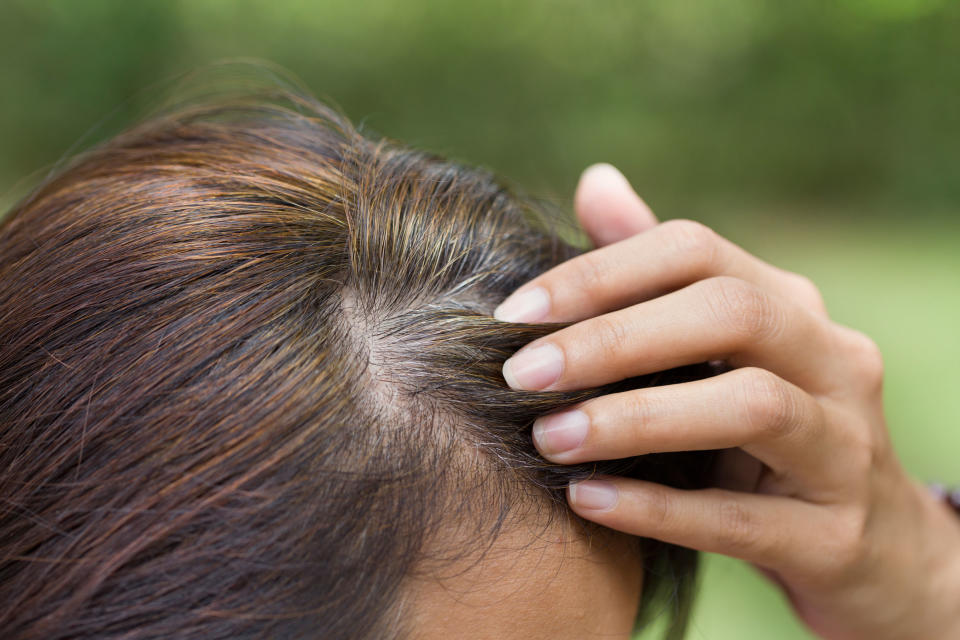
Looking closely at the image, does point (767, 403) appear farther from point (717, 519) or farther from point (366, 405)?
point (366, 405)

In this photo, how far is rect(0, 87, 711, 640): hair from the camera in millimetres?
684

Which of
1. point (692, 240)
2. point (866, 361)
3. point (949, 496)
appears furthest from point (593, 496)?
point (949, 496)

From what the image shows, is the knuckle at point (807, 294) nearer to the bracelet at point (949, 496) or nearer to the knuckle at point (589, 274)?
the knuckle at point (589, 274)

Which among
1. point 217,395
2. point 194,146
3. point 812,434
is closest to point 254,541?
point 217,395

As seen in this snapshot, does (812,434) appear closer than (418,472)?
No

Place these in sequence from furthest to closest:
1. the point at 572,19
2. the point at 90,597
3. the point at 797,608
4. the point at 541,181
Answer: the point at 572,19
the point at 541,181
the point at 797,608
the point at 90,597

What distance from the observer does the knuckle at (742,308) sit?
2.75ft

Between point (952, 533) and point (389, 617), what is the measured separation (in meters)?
1.11

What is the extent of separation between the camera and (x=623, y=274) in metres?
0.87

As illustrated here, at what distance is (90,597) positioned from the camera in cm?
67

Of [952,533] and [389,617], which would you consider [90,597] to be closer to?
[389,617]

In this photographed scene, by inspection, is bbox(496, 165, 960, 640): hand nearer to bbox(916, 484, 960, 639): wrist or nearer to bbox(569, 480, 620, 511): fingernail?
bbox(569, 480, 620, 511): fingernail

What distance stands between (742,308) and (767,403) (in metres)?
0.11

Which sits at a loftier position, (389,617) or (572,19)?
(572,19)
